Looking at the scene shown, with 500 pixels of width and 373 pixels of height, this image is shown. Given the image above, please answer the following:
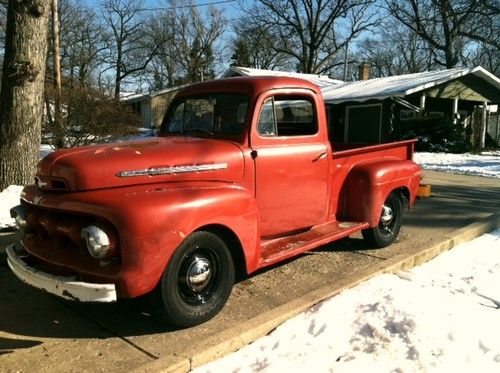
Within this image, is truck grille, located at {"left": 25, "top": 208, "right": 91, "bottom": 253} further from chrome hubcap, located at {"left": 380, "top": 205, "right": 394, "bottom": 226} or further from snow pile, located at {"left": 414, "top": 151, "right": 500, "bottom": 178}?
snow pile, located at {"left": 414, "top": 151, "right": 500, "bottom": 178}

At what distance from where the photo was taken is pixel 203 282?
3.83 m

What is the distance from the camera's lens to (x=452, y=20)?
40.8 meters

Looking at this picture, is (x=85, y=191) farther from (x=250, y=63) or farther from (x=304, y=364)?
(x=250, y=63)

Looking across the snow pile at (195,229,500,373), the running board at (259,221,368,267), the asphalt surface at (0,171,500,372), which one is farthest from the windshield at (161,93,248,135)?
the snow pile at (195,229,500,373)

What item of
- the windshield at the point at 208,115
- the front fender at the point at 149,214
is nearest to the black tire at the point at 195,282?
the front fender at the point at 149,214

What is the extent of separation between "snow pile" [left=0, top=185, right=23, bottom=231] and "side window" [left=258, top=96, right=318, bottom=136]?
11.8 ft

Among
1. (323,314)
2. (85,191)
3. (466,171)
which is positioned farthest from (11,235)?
(466,171)

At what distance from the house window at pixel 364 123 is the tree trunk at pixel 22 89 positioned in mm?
17937

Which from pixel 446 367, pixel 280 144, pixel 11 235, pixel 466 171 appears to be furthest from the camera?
pixel 466 171

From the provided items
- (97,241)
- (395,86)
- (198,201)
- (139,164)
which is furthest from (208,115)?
(395,86)

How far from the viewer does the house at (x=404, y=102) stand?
72.1ft

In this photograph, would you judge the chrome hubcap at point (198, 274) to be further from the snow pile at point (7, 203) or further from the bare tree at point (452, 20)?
the bare tree at point (452, 20)

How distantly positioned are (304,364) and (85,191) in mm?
1894

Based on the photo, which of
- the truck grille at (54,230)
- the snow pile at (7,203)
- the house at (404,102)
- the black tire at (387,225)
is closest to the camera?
the truck grille at (54,230)
